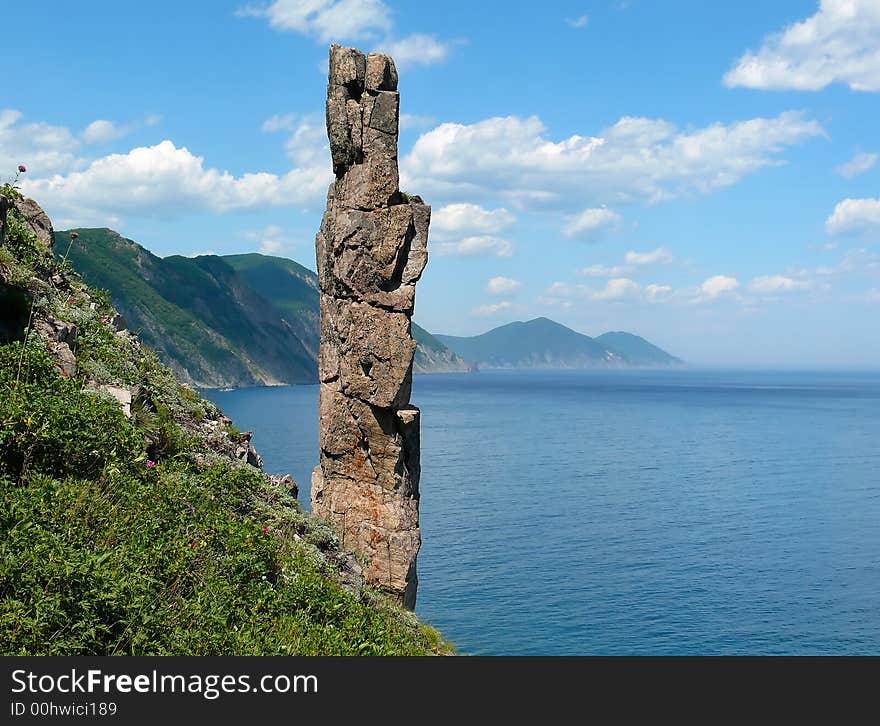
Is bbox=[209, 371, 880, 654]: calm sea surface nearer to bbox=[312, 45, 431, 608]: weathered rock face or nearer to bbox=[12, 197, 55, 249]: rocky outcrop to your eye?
bbox=[312, 45, 431, 608]: weathered rock face

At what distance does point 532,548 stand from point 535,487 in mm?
21731

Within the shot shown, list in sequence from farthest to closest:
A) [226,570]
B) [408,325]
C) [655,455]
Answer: [655,455] < [408,325] < [226,570]

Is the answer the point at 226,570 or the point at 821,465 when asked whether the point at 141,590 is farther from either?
the point at 821,465

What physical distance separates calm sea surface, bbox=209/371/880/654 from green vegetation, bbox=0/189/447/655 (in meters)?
27.5

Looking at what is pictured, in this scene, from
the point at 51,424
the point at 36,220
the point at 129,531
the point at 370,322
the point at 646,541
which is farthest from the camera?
the point at 646,541

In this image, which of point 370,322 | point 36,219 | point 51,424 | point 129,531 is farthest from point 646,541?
point 51,424

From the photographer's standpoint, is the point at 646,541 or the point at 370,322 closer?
the point at 370,322

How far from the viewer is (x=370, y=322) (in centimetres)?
2406

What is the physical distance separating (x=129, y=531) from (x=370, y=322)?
14.4m

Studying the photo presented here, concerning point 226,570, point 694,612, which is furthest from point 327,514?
point 694,612

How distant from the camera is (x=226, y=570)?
11055mm

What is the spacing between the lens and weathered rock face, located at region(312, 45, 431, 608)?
23953 mm

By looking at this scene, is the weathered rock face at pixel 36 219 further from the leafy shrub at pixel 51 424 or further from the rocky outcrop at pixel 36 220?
the leafy shrub at pixel 51 424

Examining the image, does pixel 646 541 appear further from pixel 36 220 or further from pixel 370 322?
pixel 36 220
